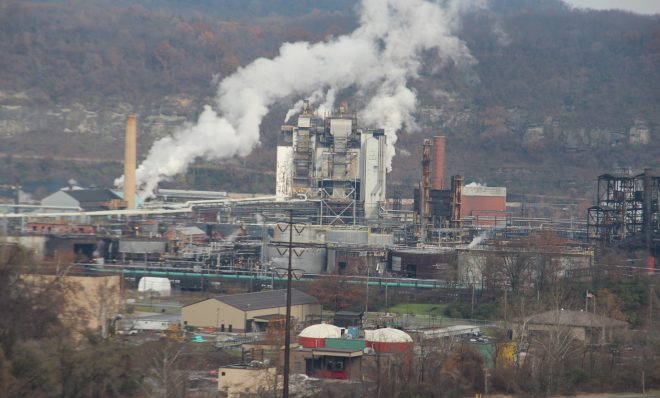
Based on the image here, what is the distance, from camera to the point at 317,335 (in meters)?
25.2

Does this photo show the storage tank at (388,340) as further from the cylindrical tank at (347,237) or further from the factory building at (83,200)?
the factory building at (83,200)

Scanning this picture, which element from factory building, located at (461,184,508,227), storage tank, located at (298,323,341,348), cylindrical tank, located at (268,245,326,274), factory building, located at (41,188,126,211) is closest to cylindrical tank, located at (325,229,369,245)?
cylindrical tank, located at (268,245,326,274)

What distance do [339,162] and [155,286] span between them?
→ 1300cm

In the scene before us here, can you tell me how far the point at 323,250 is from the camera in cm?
3956

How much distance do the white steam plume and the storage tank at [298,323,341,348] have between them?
88.3 ft

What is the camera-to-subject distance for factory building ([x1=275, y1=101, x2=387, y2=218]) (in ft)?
154

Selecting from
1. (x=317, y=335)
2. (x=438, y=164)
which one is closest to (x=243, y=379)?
(x=317, y=335)

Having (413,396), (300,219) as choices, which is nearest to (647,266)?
(300,219)

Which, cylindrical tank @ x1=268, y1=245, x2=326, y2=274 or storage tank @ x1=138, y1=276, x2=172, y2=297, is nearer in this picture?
storage tank @ x1=138, y1=276, x2=172, y2=297

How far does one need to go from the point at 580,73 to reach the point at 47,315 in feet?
218

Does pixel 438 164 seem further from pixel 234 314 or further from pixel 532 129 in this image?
pixel 234 314

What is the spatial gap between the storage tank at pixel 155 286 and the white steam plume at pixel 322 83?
18.0 metres

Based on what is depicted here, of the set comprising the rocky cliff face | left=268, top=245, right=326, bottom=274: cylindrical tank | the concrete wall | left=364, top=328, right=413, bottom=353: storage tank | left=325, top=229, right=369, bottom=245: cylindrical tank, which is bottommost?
the concrete wall

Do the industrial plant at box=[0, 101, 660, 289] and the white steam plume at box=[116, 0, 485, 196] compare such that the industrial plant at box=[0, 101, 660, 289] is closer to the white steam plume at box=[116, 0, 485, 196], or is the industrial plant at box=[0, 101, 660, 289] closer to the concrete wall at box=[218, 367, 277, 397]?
the white steam plume at box=[116, 0, 485, 196]
